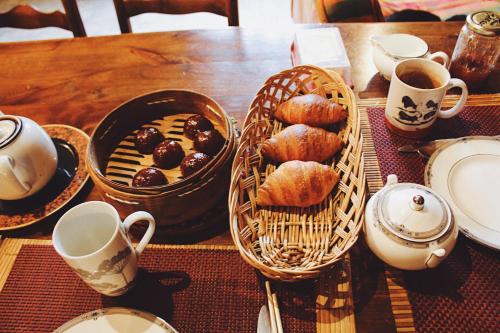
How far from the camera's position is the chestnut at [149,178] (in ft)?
2.65

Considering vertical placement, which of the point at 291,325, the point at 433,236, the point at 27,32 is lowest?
the point at 27,32

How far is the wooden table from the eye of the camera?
3.80 ft

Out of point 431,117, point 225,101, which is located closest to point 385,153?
point 431,117

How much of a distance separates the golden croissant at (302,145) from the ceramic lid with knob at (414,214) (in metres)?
0.19

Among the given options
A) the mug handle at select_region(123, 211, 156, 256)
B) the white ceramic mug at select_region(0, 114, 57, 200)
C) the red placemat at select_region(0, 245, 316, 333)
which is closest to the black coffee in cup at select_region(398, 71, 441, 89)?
the red placemat at select_region(0, 245, 316, 333)

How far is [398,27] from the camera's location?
1.30m

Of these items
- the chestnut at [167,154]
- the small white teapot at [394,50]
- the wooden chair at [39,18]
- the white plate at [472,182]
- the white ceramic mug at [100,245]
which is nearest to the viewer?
the white ceramic mug at [100,245]

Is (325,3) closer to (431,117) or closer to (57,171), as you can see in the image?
(431,117)

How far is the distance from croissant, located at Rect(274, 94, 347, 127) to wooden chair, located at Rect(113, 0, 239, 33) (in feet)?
2.34

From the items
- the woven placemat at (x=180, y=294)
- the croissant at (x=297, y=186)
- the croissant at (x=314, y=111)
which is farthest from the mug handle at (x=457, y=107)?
the woven placemat at (x=180, y=294)

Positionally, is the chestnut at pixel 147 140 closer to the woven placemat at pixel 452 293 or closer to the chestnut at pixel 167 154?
the chestnut at pixel 167 154

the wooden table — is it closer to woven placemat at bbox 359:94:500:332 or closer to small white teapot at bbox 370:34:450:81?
small white teapot at bbox 370:34:450:81

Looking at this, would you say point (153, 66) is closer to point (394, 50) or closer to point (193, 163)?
point (193, 163)

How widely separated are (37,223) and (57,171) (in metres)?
0.16
